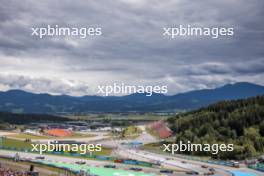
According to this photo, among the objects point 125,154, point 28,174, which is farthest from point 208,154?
point 28,174

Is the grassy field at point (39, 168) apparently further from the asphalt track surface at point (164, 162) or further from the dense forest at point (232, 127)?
the dense forest at point (232, 127)

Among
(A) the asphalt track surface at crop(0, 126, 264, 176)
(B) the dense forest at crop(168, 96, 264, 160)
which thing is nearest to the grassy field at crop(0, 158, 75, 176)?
(A) the asphalt track surface at crop(0, 126, 264, 176)

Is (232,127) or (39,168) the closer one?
(39,168)

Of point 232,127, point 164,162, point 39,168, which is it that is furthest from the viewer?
point 232,127

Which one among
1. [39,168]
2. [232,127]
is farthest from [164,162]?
[232,127]

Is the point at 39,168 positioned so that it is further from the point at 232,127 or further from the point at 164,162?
the point at 232,127

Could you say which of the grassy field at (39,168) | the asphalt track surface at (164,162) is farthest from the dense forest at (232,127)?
the grassy field at (39,168)

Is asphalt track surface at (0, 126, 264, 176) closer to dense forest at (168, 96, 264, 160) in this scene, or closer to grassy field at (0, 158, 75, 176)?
dense forest at (168, 96, 264, 160)

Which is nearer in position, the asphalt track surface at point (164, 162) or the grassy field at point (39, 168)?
the grassy field at point (39, 168)

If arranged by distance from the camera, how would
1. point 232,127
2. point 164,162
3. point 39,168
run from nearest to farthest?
point 39,168
point 164,162
point 232,127
